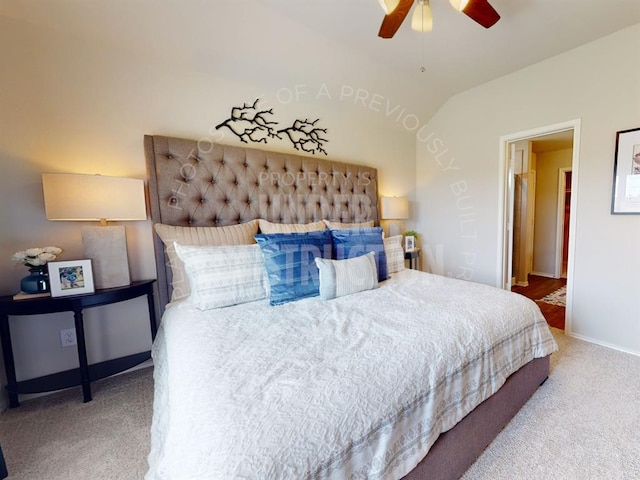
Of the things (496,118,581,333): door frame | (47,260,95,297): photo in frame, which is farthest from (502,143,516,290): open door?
(47,260,95,297): photo in frame

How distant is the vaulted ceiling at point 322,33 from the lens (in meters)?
1.61

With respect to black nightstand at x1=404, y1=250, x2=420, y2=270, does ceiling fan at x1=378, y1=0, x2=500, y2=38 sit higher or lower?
higher

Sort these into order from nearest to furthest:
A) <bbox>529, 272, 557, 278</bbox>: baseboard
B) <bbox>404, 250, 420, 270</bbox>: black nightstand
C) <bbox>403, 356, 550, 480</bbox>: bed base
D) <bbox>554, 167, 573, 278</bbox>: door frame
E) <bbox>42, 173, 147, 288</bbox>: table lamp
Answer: <bbox>403, 356, 550, 480</bbox>: bed base < <bbox>42, 173, 147, 288</bbox>: table lamp < <bbox>404, 250, 420, 270</bbox>: black nightstand < <bbox>554, 167, 573, 278</bbox>: door frame < <bbox>529, 272, 557, 278</bbox>: baseboard

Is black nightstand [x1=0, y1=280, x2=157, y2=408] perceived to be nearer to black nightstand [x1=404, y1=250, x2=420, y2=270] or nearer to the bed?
the bed

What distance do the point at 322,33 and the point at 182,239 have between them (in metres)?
1.79

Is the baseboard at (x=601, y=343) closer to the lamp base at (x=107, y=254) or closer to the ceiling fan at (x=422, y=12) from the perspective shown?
the ceiling fan at (x=422, y=12)

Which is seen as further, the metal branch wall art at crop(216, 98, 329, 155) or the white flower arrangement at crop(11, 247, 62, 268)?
the metal branch wall art at crop(216, 98, 329, 155)

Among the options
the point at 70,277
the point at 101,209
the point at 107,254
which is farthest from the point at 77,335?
the point at 101,209

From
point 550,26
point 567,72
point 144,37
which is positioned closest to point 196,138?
point 144,37

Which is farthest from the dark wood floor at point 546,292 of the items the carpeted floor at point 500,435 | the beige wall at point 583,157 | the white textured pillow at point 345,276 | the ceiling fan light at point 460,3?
the ceiling fan light at point 460,3

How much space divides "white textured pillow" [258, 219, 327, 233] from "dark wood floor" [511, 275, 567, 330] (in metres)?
2.56

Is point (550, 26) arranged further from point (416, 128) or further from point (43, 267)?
point (43, 267)

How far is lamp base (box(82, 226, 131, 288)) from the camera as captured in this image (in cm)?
164

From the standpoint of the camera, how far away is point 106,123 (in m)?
1.74
